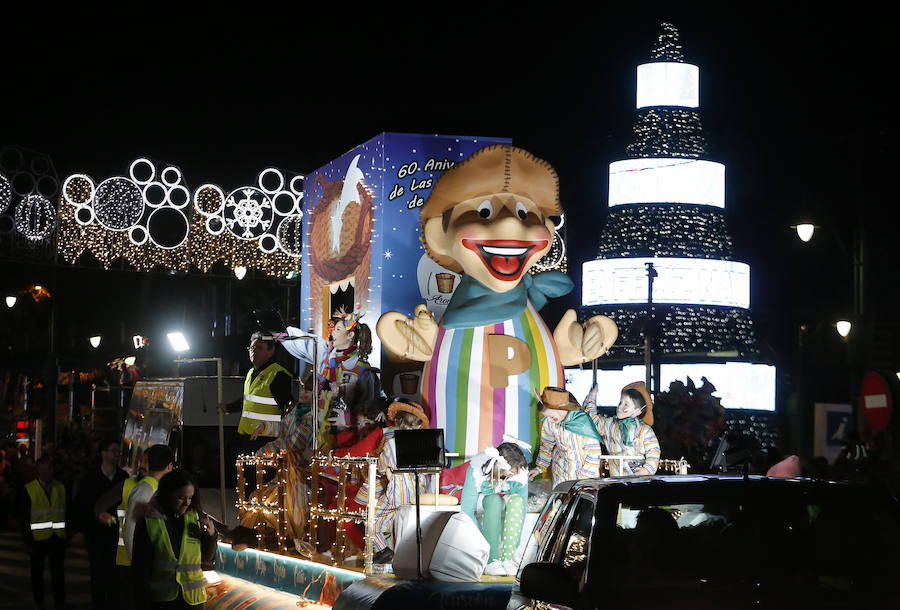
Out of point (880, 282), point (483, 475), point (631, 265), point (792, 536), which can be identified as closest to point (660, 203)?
point (631, 265)

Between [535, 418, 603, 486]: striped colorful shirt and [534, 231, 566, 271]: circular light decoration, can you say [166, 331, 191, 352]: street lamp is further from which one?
[535, 418, 603, 486]: striped colorful shirt

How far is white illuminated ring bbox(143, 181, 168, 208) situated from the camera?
1931 centimetres

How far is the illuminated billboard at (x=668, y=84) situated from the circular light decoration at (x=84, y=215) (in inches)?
1584

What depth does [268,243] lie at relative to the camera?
19922 millimetres

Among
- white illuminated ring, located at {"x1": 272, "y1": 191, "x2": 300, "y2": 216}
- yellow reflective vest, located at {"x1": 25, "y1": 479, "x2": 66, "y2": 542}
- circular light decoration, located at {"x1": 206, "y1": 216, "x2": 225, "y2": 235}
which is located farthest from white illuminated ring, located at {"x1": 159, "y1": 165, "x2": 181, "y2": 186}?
yellow reflective vest, located at {"x1": 25, "y1": 479, "x2": 66, "y2": 542}

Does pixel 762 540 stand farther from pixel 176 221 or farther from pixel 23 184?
pixel 23 184

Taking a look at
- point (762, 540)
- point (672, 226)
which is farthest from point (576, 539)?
point (672, 226)

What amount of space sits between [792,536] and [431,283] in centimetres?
828

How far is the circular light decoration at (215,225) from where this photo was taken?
64.2ft

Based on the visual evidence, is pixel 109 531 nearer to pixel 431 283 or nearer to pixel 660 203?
pixel 431 283

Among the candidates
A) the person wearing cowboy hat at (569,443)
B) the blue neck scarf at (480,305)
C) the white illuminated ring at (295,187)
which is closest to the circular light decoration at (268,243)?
the white illuminated ring at (295,187)

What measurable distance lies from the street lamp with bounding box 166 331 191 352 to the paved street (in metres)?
3.39

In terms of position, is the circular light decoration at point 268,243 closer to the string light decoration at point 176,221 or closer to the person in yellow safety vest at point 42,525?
the string light decoration at point 176,221

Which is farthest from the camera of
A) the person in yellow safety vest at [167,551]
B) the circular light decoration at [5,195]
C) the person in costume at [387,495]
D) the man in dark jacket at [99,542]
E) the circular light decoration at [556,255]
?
the circular light decoration at [5,195]
